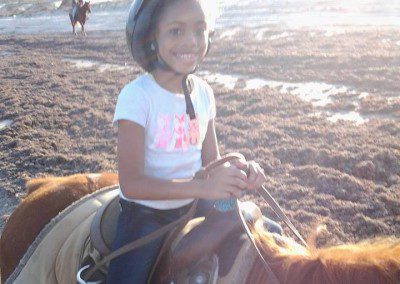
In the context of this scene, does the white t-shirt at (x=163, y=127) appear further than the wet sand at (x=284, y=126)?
No

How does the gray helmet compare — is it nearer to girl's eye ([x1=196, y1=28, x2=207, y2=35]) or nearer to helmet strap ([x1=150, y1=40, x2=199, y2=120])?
helmet strap ([x1=150, y1=40, x2=199, y2=120])

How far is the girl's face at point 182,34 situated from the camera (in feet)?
6.48

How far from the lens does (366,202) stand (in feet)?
15.6

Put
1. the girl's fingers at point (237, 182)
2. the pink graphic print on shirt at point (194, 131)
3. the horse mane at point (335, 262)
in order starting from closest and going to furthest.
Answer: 1. the horse mane at point (335, 262)
2. the girl's fingers at point (237, 182)
3. the pink graphic print on shirt at point (194, 131)

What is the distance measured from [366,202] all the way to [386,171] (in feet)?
2.76

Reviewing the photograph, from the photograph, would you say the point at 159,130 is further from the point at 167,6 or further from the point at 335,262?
the point at 335,262

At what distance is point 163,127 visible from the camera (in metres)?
2.08

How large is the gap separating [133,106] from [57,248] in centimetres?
A: 104

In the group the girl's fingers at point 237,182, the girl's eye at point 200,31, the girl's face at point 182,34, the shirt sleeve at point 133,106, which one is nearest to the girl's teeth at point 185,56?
the girl's face at point 182,34

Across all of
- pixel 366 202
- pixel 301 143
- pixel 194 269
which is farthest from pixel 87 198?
pixel 301 143

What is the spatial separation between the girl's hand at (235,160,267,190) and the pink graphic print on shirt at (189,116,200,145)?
1.24 feet

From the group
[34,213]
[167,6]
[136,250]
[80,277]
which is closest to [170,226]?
[136,250]


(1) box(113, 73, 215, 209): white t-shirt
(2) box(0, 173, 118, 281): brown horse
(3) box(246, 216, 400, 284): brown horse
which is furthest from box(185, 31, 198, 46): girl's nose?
(2) box(0, 173, 118, 281): brown horse

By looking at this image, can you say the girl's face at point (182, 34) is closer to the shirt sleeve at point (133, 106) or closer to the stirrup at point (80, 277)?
the shirt sleeve at point (133, 106)
